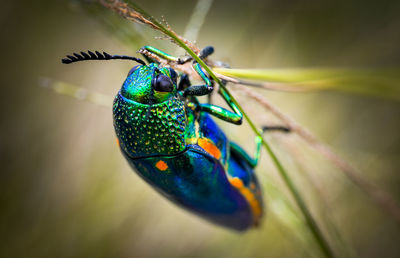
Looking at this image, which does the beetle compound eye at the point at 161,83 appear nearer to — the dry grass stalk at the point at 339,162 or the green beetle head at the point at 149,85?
the green beetle head at the point at 149,85

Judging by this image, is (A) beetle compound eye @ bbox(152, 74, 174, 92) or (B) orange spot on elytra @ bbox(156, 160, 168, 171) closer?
(A) beetle compound eye @ bbox(152, 74, 174, 92)

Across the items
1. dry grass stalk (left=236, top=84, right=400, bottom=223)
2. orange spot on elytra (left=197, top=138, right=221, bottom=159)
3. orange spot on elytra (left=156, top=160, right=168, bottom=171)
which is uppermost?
orange spot on elytra (left=156, top=160, right=168, bottom=171)

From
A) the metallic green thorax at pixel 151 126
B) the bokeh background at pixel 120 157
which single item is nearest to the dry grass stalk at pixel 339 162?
the metallic green thorax at pixel 151 126

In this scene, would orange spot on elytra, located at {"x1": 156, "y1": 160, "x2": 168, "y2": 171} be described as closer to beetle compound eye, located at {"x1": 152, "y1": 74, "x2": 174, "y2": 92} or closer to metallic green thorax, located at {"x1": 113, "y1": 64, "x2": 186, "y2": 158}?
metallic green thorax, located at {"x1": 113, "y1": 64, "x2": 186, "y2": 158}

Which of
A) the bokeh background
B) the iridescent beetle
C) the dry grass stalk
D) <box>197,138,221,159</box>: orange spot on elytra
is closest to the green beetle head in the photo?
the iridescent beetle

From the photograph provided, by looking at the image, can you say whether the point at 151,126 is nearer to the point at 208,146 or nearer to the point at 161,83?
the point at 161,83

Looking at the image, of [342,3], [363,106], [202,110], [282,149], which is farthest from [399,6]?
[202,110]
